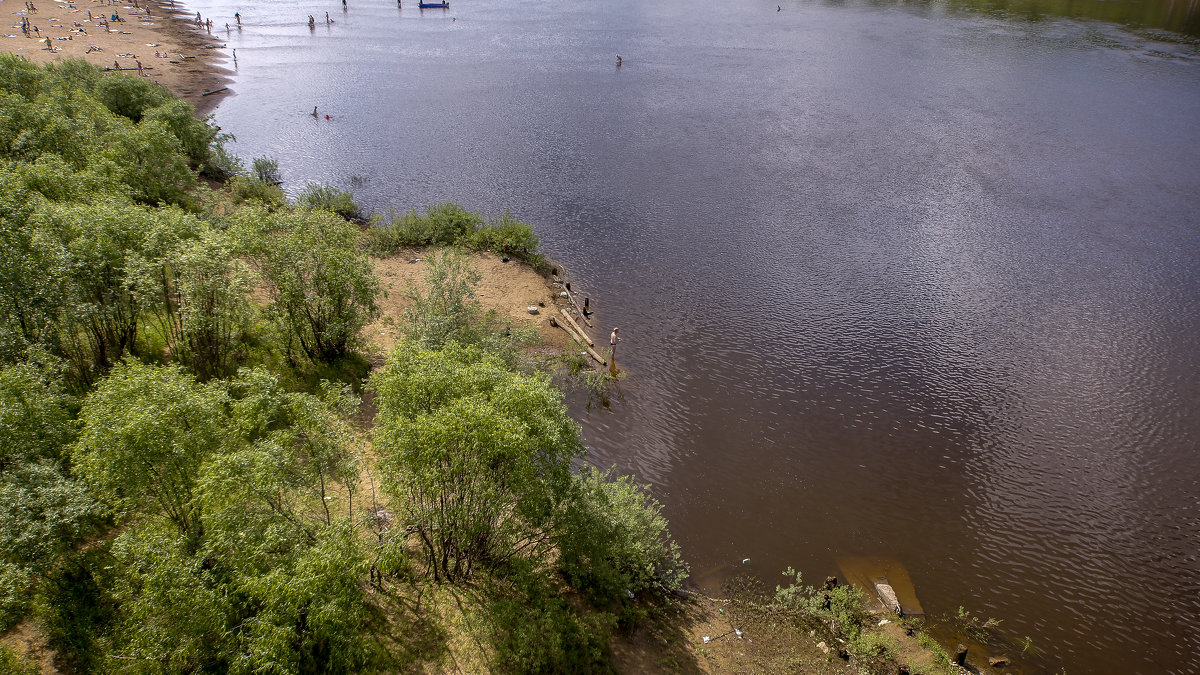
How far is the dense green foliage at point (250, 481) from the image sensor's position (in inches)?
658

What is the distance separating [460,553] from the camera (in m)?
22.3

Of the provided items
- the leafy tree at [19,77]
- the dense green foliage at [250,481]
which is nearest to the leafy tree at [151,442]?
the dense green foliage at [250,481]

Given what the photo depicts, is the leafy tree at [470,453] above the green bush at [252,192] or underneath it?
underneath

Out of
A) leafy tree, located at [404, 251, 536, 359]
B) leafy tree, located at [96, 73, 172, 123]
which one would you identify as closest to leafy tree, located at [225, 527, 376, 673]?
leafy tree, located at [404, 251, 536, 359]

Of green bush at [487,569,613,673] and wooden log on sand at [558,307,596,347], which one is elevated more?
wooden log on sand at [558,307,596,347]

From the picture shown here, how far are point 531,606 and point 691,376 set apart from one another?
63.9 ft

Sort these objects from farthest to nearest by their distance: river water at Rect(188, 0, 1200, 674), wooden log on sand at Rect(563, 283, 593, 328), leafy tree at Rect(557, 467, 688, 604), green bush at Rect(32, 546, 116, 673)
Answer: wooden log on sand at Rect(563, 283, 593, 328)
river water at Rect(188, 0, 1200, 674)
leafy tree at Rect(557, 467, 688, 604)
green bush at Rect(32, 546, 116, 673)

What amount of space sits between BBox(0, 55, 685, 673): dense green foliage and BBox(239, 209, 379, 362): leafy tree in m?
0.15

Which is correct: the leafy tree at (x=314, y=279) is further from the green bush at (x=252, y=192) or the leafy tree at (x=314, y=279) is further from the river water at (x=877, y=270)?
the green bush at (x=252, y=192)

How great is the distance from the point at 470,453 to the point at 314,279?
17.3 metres

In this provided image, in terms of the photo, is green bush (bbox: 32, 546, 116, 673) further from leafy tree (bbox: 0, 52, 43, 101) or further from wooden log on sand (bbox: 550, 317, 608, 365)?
leafy tree (bbox: 0, 52, 43, 101)

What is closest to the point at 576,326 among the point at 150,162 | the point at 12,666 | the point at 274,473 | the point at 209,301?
the point at 209,301

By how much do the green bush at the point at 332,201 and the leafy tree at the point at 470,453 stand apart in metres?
34.4

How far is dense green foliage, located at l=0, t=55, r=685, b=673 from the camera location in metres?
16.7
